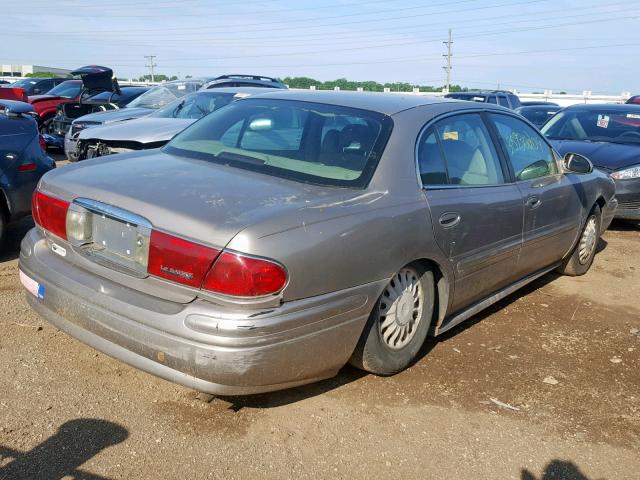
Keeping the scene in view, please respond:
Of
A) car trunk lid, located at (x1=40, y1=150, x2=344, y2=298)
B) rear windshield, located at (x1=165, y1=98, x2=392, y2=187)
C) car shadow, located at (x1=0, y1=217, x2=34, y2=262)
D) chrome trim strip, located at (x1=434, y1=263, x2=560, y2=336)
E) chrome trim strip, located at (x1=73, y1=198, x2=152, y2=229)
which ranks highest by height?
rear windshield, located at (x1=165, y1=98, x2=392, y2=187)

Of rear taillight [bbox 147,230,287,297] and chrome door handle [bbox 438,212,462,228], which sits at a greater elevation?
chrome door handle [bbox 438,212,462,228]

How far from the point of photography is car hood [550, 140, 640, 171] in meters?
7.67

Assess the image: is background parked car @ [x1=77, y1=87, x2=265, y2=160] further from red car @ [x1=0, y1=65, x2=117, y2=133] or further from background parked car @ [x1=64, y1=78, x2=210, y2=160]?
red car @ [x1=0, y1=65, x2=117, y2=133]

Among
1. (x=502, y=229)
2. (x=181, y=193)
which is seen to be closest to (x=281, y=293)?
(x=181, y=193)

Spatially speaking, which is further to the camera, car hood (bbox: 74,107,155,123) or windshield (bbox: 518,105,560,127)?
windshield (bbox: 518,105,560,127)

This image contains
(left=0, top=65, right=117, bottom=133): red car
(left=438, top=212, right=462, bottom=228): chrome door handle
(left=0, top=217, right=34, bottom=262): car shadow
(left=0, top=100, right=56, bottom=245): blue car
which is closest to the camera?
(left=438, top=212, right=462, bottom=228): chrome door handle

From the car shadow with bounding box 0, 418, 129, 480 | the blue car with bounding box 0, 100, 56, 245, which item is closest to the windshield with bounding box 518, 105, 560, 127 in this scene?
the blue car with bounding box 0, 100, 56, 245

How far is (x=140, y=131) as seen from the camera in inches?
277

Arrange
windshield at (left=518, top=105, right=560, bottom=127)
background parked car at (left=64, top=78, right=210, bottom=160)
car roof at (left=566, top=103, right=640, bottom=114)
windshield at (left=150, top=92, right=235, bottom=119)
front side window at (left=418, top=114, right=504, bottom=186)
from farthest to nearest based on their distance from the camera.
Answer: windshield at (left=518, top=105, right=560, bottom=127)
background parked car at (left=64, top=78, right=210, bottom=160)
car roof at (left=566, top=103, right=640, bottom=114)
windshield at (left=150, top=92, right=235, bottom=119)
front side window at (left=418, top=114, right=504, bottom=186)

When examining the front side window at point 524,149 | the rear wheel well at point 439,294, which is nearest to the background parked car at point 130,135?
the front side window at point 524,149

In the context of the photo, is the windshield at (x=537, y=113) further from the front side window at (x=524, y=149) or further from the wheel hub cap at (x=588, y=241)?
the front side window at (x=524, y=149)

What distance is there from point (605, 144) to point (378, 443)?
6553 millimetres

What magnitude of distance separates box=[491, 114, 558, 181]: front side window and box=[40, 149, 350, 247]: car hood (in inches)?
71.1

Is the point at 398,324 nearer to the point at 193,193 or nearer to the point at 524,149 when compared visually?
the point at 193,193
